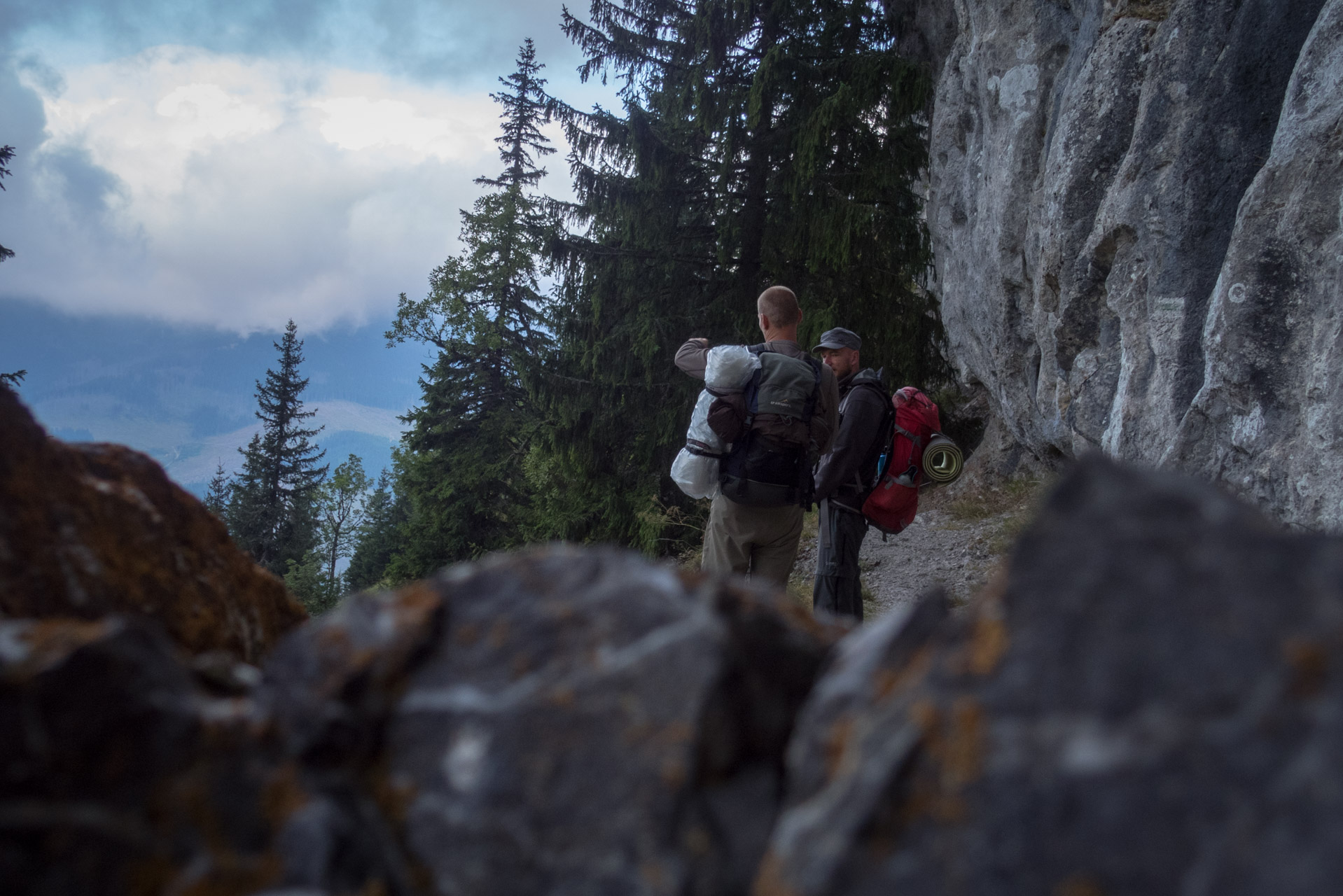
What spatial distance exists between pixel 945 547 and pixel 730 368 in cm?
640

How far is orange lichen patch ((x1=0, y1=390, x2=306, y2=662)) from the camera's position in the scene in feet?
5.14

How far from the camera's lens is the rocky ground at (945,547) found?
878 cm

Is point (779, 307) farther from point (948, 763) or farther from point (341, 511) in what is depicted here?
point (341, 511)

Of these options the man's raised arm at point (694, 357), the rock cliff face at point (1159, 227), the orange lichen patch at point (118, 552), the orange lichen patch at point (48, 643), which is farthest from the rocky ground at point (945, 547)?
the orange lichen patch at point (48, 643)

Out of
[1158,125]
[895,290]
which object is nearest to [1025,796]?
[1158,125]

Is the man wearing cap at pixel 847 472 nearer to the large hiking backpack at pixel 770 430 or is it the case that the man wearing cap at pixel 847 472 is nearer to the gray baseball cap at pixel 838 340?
the gray baseball cap at pixel 838 340

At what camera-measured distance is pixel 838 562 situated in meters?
5.53

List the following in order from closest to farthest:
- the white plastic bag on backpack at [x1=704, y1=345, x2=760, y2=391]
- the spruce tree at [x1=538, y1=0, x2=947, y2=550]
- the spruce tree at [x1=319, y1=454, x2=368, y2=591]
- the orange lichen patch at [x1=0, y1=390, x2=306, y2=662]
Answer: the orange lichen patch at [x1=0, y1=390, x2=306, y2=662]
the white plastic bag on backpack at [x1=704, y1=345, x2=760, y2=391]
the spruce tree at [x1=538, y1=0, x2=947, y2=550]
the spruce tree at [x1=319, y1=454, x2=368, y2=591]

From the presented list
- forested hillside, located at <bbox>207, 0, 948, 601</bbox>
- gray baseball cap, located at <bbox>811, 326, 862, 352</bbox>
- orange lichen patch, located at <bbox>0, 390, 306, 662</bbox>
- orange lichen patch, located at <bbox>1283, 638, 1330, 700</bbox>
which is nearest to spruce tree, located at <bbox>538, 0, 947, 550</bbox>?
forested hillside, located at <bbox>207, 0, 948, 601</bbox>

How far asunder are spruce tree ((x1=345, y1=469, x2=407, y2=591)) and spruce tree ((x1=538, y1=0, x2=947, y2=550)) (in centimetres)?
2418

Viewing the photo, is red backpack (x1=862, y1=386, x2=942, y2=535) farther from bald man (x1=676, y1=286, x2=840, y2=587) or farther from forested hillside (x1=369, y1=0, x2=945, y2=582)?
forested hillside (x1=369, y1=0, x2=945, y2=582)

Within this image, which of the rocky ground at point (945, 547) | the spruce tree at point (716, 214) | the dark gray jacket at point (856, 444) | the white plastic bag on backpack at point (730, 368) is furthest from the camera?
the spruce tree at point (716, 214)

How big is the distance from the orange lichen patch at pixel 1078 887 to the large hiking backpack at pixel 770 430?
3.91 m

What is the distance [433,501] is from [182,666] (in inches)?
844
